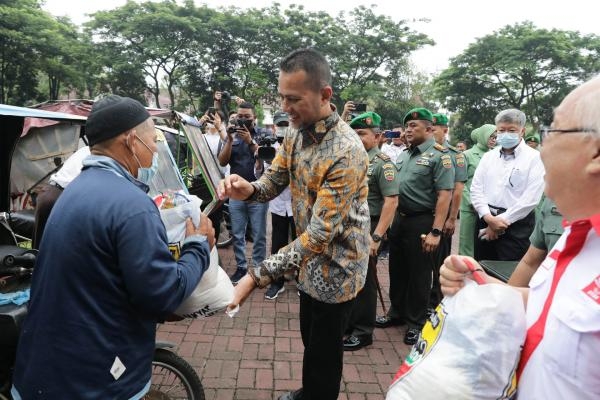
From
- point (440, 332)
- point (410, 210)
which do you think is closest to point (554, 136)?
point (440, 332)

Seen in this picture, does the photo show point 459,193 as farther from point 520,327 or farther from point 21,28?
point 21,28

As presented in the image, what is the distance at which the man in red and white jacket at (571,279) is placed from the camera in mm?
919

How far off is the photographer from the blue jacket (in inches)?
135

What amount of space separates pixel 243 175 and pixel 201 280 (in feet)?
11.2

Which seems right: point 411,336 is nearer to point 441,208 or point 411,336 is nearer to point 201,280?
point 441,208

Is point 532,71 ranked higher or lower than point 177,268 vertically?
higher

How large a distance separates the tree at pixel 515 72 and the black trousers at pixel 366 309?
76.6 ft

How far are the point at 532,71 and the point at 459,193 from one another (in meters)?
24.8

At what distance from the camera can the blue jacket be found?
1388 mm

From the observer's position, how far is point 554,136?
104 cm

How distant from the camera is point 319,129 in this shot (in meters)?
1.98

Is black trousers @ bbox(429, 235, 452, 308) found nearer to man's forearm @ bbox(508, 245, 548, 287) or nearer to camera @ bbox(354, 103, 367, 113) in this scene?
camera @ bbox(354, 103, 367, 113)

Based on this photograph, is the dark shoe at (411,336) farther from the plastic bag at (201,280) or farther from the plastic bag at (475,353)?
the plastic bag at (475,353)

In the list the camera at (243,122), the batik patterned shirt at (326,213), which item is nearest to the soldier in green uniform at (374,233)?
the batik patterned shirt at (326,213)
